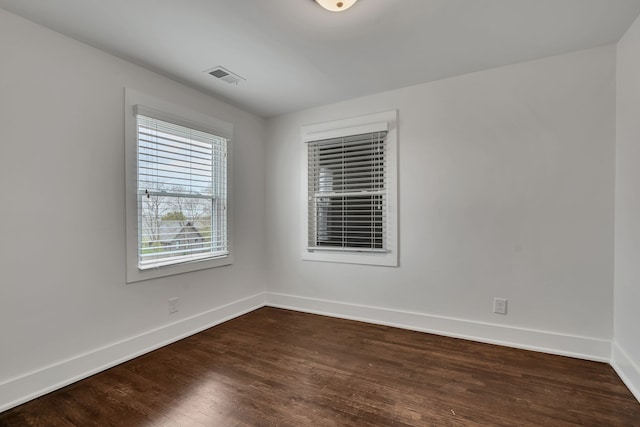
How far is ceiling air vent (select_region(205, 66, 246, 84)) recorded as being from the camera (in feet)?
8.75

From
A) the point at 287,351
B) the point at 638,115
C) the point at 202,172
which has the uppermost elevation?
the point at 638,115

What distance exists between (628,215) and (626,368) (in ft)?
3.43

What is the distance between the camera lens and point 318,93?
3238 millimetres

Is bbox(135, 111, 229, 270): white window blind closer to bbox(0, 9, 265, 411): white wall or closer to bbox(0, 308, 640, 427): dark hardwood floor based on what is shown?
bbox(0, 9, 265, 411): white wall

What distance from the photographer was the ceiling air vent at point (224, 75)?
267cm

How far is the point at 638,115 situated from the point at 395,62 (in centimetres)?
168

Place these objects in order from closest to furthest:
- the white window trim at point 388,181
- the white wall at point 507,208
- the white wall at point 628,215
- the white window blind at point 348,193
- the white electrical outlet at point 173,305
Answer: the white wall at point 628,215 < the white wall at point 507,208 < the white electrical outlet at point 173,305 < the white window trim at point 388,181 < the white window blind at point 348,193

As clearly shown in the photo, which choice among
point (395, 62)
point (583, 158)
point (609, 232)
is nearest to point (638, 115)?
point (583, 158)

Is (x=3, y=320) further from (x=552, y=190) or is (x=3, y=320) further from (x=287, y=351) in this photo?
(x=552, y=190)

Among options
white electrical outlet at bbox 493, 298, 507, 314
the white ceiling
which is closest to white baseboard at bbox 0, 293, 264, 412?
the white ceiling

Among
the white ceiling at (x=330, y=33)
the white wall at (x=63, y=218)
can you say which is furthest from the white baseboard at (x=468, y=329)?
the white ceiling at (x=330, y=33)

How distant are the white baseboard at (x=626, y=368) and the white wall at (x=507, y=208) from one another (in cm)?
11

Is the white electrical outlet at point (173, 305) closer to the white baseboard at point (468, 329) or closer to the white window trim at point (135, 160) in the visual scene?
the white window trim at point (135, 160)

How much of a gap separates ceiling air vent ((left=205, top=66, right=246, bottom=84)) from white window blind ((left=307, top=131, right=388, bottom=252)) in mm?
1141
